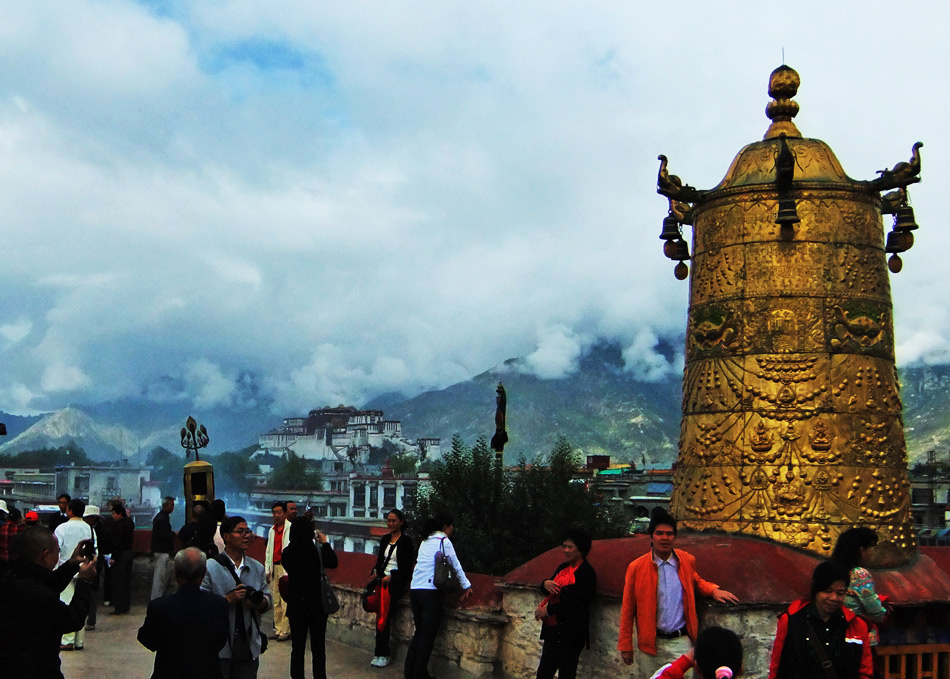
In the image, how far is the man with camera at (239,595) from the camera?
7.08 metres

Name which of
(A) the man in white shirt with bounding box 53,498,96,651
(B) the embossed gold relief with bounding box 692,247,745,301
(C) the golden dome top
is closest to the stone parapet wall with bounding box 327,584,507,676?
(A) the man in white shirt with bounding box 53,498,96,651

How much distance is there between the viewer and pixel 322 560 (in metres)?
9.52

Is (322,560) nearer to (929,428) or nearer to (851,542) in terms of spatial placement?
(851,542)

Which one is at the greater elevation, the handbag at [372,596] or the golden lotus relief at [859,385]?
the golden lotus relief at [859,385]

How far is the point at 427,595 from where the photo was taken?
9953mm

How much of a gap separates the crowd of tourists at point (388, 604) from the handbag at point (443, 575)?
12 mm

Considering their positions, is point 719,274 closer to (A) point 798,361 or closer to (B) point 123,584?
(A) point 798,361

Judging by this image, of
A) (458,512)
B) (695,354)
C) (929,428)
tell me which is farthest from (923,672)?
(929,428)

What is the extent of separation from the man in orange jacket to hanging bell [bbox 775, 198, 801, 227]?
3.30 m

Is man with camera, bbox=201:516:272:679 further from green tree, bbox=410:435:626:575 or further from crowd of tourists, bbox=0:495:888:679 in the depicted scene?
green tree, bbox=410:435:626:575

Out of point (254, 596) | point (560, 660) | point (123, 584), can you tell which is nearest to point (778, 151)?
point (560, 660)

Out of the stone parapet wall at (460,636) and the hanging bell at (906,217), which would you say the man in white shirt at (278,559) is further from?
the hanging bell at (906,217)

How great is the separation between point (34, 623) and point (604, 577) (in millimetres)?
4834

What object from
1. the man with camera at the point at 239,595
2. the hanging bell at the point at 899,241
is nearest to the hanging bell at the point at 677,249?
the hanging bell at the point at 899,241
